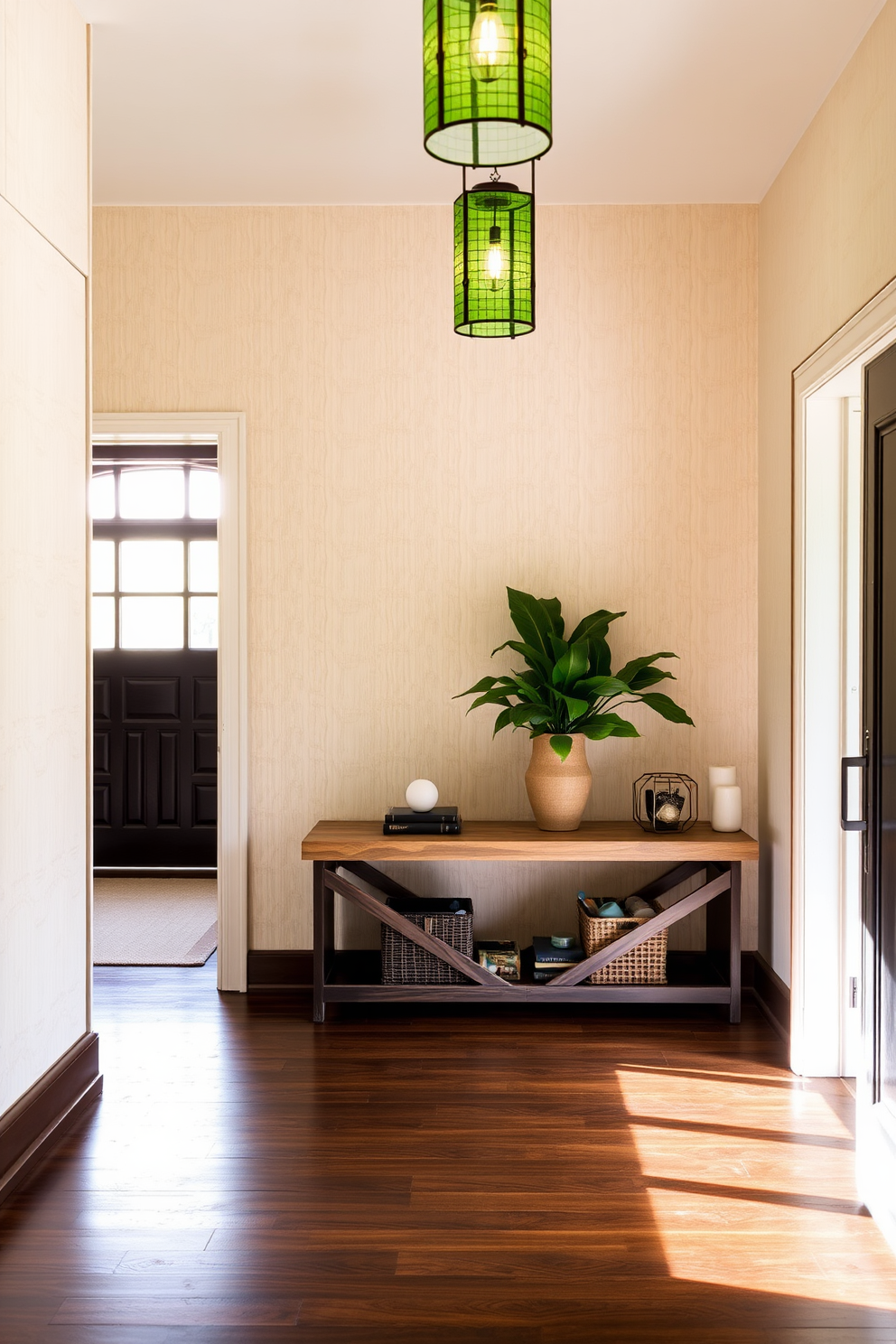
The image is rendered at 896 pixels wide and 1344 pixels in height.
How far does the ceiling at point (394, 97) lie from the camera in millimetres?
2893

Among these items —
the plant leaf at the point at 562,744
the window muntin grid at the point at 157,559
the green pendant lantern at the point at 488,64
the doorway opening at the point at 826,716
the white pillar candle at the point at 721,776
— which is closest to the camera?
the green pendant lantern at the point at 488,64

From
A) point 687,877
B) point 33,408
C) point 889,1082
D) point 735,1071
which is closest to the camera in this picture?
point 889,1082

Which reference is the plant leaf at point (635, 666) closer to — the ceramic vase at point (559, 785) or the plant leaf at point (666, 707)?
the plant leaf at point (666, 707)

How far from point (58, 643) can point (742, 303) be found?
9.10 feet

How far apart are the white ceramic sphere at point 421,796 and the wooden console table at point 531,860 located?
151 millimetres

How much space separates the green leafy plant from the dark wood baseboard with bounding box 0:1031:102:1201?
164 centimetres

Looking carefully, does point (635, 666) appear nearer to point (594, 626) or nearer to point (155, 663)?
point (594, 626)

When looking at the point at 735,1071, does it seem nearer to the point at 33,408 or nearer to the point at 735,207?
the point at 33,408

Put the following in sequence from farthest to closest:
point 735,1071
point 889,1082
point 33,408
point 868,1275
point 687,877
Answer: point 687,877, point 735,1071, point 33,408, point 889,1082, point 868,1275

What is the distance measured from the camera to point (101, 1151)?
277cm

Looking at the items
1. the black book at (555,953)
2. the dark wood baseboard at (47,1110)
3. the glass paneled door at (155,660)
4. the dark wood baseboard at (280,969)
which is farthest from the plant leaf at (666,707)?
the glass paneled door at (155,660)

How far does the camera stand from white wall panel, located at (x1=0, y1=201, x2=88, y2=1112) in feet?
8.31

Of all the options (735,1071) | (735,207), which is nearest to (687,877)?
(735,1071)

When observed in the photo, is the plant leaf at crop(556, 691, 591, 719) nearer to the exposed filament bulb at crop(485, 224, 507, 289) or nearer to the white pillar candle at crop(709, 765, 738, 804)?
the white pillar candle at crop(709, 765, 738, 804)
